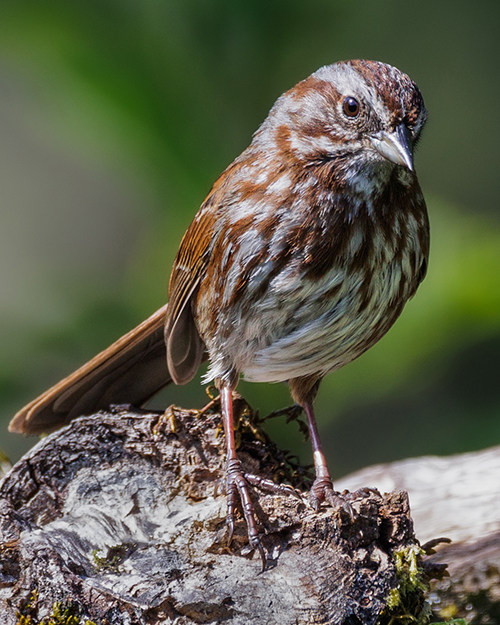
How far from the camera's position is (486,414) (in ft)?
15.3

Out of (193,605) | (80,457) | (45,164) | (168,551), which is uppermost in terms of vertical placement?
(45,164)

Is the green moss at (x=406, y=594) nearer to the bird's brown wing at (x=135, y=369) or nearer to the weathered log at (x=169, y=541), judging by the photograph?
the weathered log at (x=169, y=541)

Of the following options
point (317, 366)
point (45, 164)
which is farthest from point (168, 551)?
point (45, 164)

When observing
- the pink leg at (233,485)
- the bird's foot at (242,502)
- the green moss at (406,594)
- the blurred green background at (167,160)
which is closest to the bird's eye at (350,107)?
the pink leg at (233,485)

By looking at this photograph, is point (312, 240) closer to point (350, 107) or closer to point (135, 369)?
point (350, 107)

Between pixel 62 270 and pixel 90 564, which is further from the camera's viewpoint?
pixel 62 270

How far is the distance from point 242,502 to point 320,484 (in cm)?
42

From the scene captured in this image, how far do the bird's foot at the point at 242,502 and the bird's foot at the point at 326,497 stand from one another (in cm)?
19

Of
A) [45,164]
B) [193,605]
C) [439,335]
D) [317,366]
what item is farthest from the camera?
[45,164]

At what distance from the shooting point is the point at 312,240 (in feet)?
8.05

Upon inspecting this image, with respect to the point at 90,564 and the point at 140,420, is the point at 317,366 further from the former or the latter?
the point at 90,564

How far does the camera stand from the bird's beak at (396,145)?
2.25 metres

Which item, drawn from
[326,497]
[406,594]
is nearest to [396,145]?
[326,497]

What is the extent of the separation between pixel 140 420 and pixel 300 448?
80.3 inches
